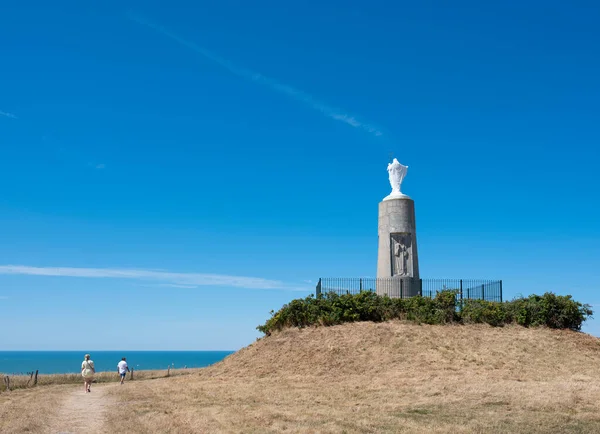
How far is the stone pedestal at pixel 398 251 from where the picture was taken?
30.5m

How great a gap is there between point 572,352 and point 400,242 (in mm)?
9930

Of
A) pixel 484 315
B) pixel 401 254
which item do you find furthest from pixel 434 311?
pixel 401 254

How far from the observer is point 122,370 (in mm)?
26438

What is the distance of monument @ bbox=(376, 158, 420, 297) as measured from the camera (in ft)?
A: 100

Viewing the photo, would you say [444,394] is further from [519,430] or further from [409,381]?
[519,430]

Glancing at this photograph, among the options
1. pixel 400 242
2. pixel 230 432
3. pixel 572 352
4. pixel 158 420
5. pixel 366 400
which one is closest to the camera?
pixel 230 432

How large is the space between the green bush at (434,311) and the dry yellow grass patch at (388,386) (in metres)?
0.83

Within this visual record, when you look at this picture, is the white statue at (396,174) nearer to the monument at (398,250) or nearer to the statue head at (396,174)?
the statue head at (396,174)

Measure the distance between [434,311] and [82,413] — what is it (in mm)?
17488

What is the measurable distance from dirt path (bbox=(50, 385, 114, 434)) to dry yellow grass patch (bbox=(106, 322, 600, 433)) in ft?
1.65

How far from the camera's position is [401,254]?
30.9 m

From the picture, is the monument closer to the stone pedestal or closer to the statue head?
the stone pedestal

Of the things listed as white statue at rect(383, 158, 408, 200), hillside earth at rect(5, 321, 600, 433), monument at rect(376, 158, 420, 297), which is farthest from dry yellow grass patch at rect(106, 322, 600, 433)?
white statue at rect(383, 158, 408, 200)

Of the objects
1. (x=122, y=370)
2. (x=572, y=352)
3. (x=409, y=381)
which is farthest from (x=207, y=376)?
(x=572, y=352)
